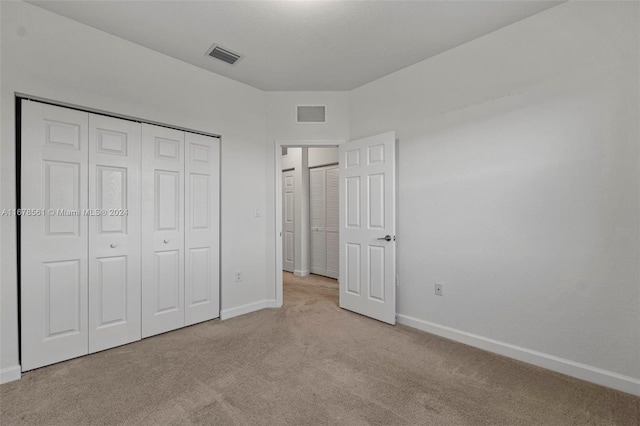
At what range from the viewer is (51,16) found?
2.24 metres

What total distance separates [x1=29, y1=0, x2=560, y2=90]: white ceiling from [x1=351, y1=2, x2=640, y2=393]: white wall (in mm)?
284

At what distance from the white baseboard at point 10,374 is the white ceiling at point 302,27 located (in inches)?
104

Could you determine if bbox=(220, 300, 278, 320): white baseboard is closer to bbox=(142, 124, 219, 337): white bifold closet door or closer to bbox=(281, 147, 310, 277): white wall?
bbox=(142, 124, 219, 337): white bifold closet door

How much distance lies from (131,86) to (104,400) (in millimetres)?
2476

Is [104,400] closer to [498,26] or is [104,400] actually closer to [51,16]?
[51,16]

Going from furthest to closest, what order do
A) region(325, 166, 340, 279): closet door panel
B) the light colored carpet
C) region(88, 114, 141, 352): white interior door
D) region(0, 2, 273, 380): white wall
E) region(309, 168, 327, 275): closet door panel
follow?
region(309, 168, 327, 275): closet door panel, region(325, 166, 340, 279): closet door panel, region(88, 114, 141, 352): white interior door, region(0, 2, 273, 380): white wall, the light colored carpet

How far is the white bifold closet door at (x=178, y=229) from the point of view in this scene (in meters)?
2.79

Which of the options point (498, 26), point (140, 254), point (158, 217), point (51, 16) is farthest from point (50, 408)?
point (498, 26)

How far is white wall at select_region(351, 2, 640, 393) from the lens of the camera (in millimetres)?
1970

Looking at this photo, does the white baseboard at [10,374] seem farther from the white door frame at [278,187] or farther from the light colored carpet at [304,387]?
the white door frame at [278,187]

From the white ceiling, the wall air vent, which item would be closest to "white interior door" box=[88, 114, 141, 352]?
the white ceiling

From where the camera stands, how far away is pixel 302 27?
243 centimetres

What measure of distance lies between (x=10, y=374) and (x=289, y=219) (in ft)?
13.6

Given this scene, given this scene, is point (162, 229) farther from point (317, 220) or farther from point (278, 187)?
point (317, 220)
